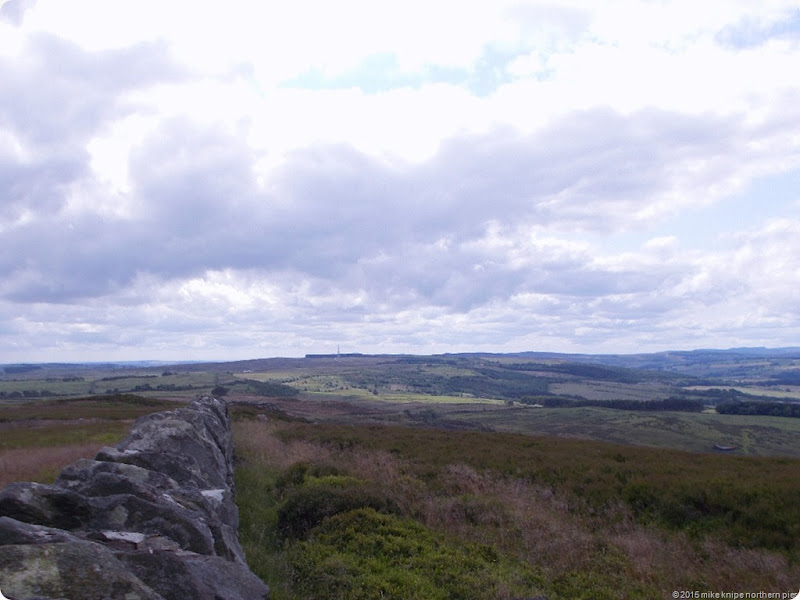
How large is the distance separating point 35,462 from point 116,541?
36.4 feet

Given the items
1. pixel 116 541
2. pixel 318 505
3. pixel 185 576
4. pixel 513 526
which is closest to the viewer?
pixel 185 576

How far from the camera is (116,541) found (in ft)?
20.2

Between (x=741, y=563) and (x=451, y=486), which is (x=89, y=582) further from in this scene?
(x=451, y=486)

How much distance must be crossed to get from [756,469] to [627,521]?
9.06 meters

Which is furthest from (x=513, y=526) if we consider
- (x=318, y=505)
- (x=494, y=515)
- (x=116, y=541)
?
(x=116, y=541)

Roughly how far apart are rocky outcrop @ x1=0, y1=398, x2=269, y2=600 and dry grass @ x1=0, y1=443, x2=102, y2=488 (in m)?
3.95

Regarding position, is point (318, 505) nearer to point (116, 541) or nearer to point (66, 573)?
point (116, 541)

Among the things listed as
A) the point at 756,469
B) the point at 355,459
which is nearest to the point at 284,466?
the point at 355,459

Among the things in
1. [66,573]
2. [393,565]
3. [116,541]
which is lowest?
[393,565]

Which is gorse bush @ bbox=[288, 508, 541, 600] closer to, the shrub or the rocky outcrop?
the shrub

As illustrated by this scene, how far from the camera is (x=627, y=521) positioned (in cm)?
1455

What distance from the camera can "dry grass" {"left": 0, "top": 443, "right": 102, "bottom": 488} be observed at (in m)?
12.3

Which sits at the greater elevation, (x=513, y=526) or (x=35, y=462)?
(x=35, y=462)

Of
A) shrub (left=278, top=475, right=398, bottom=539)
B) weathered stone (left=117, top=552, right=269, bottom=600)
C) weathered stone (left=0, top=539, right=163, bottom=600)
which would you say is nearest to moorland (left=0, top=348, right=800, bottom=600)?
shrub (left=278, top=475, right=398, bottom=539)
